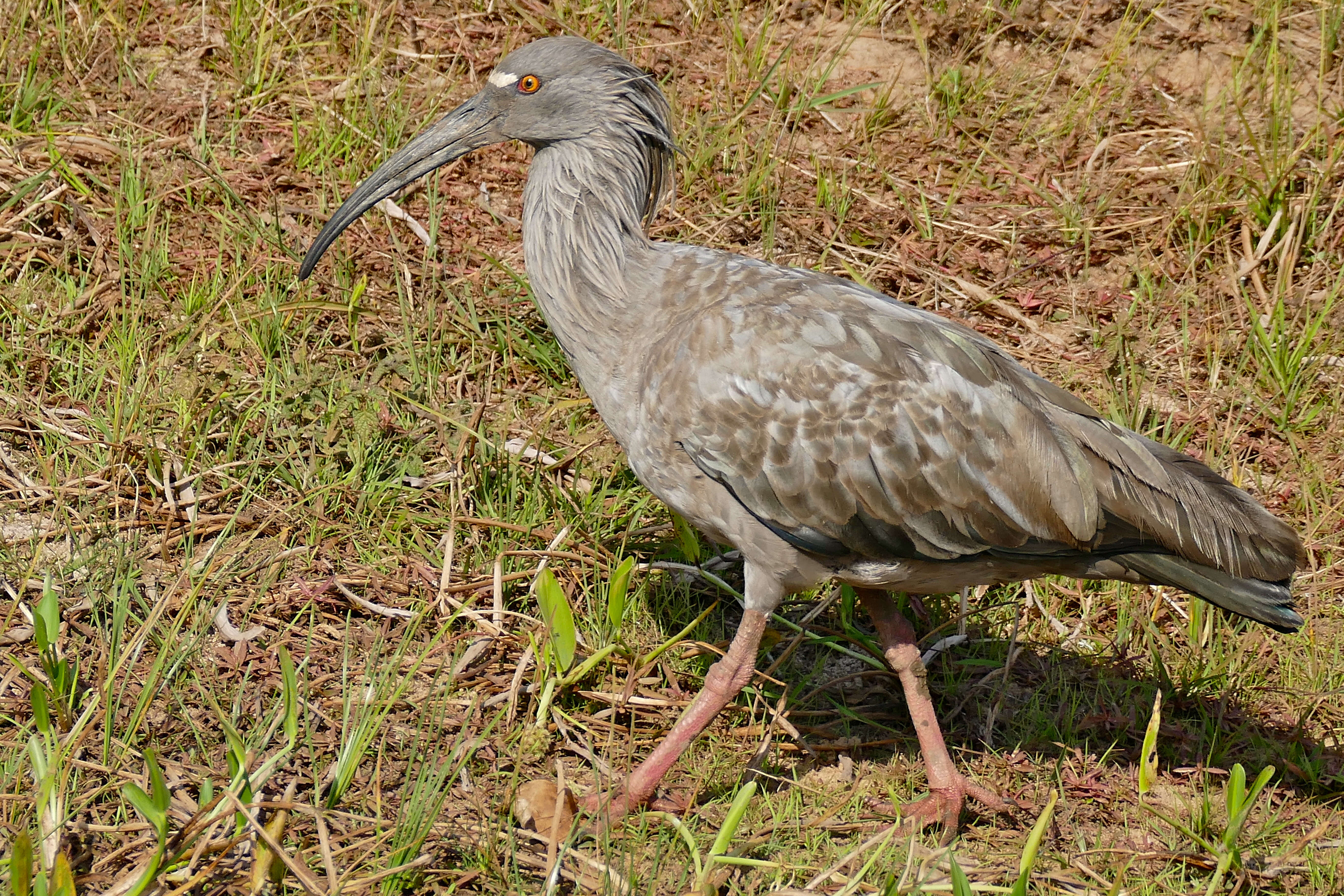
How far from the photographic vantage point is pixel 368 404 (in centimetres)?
542

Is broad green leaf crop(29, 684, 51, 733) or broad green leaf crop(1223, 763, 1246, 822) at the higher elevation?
broad green leaf crop(1223, 763, 1246, 822)

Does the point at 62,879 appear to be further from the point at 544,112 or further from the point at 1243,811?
the point at 1243,811

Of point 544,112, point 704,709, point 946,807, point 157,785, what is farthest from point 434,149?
point 946,807

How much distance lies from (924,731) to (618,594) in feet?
3.86

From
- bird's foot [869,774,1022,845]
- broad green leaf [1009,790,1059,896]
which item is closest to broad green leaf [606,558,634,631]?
bird's foot [869,774,1022,845]

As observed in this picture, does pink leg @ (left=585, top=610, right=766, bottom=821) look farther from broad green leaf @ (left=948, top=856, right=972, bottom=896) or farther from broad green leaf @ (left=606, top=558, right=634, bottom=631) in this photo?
broad green leaf @ (left=948, top=856, right=972, bottom=896)

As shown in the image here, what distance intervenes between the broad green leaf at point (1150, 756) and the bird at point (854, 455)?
1.42 feet

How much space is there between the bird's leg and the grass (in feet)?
0.46

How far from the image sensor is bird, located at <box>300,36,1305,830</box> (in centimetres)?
417

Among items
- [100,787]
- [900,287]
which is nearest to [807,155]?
[900,287]

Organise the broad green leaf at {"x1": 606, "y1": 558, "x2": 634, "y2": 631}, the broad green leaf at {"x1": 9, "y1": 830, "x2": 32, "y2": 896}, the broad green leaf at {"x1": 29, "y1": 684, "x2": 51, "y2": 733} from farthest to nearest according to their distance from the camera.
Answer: the broad green leaf at {"x1": 606, "y1": 558, "x2": 634, "y2": 631} < the broad green leaf at {"x1": 29, "y1": 684, "x2": 51, "y2": 733} < the broad green leaf at {"x1": 9, "y1": 830, "x2": 32, "y2": 896}

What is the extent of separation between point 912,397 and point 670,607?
4.87 ft

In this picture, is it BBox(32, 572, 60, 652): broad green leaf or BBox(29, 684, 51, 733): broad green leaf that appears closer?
BBox(29, 684, 51, 733): broad green leaf

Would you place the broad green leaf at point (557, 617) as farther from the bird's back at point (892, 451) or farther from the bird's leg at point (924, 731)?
the bird's leg at point (924, 731)
